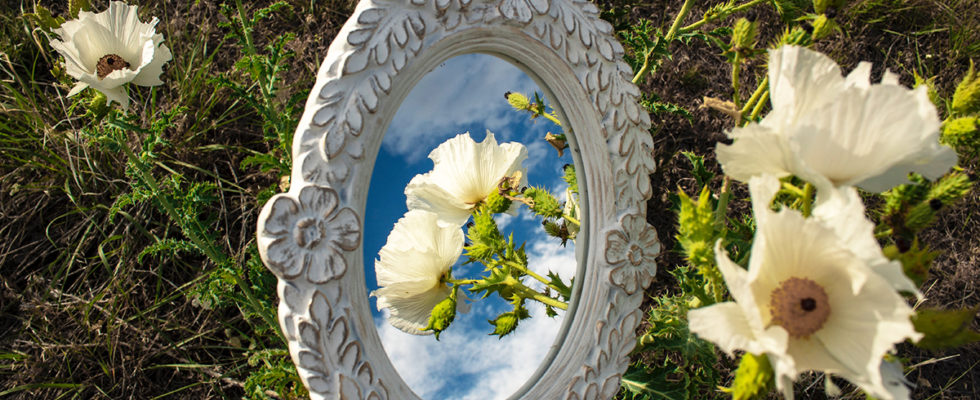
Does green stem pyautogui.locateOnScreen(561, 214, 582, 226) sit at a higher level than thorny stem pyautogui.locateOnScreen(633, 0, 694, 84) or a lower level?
lower

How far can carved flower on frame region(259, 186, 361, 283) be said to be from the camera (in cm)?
102

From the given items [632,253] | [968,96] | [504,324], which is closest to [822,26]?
[968,96]

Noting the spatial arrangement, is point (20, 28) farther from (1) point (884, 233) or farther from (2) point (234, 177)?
(1) point (884, 233)

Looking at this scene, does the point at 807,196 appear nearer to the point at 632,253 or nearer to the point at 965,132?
the point at 965,132

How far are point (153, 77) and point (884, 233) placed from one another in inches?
51.5

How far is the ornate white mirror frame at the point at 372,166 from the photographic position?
3.45 feet

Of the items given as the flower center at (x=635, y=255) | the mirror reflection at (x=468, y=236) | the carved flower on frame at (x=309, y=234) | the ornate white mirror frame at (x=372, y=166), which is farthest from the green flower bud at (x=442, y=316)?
the flower center at (x=635, y=255)

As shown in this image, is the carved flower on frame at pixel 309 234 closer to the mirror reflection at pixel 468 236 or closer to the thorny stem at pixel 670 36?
the mirror reflection at pixel 468 236

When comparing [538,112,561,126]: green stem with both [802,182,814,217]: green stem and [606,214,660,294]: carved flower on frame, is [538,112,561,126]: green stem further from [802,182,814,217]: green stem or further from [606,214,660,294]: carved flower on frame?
[802,182,814,217]: green stem

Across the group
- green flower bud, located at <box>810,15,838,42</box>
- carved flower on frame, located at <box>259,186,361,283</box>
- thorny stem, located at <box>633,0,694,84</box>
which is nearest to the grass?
thorny stem, located at <box>633,0,694,84</box>

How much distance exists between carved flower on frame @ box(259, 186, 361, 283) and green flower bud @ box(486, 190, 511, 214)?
0.29 meters

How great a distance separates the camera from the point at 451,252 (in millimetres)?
1283

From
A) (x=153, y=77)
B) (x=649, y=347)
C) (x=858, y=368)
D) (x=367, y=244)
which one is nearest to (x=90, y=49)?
(x=153, y=77)

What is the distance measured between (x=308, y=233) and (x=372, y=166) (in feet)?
0.49
